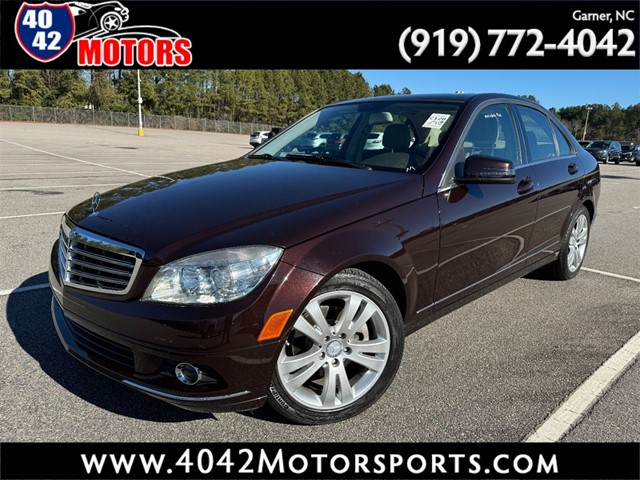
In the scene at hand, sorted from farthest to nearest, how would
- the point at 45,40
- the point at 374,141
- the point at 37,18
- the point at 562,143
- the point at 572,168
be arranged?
the point at 45,40, the point at 37,18, the point at 562,143, the point at 572,168, the point at 374,141

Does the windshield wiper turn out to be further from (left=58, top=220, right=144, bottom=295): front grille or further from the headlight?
(left=58, top=220, right=144, bottom=295): front grille

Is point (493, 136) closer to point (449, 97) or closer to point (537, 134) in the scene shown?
point (449, 97)

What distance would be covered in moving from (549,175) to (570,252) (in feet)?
3.56

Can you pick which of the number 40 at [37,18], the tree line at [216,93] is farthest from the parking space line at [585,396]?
the tree line at [216,93]

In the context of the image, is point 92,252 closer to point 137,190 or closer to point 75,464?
point 137,190

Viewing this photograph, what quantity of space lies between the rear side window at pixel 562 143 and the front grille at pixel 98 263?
3.80 m

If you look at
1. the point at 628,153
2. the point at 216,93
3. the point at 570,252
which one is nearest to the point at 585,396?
the point at 570,252

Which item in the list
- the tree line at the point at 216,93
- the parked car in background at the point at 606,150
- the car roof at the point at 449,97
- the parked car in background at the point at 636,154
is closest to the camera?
the car roof at the point at 449,97

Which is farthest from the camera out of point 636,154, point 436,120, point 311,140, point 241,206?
point 636,154

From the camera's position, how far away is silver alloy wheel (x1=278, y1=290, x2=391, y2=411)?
236cm

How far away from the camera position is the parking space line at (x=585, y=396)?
2.44 meters

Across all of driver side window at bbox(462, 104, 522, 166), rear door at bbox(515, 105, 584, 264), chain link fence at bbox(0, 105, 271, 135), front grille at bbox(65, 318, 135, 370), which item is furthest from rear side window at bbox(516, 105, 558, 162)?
chain link fence at bbox(0, 105, 271, 135)

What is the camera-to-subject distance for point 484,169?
2969mm

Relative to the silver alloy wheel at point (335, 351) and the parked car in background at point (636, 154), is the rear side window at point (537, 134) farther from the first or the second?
the parked car in background at point (636, 154)
